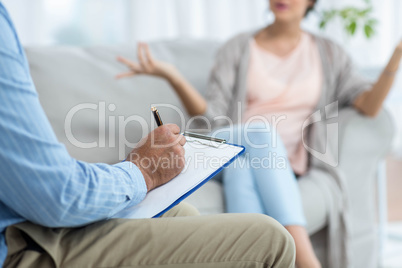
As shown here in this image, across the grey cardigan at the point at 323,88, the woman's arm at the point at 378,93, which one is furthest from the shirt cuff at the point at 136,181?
the woman's arm at the point at 378,93

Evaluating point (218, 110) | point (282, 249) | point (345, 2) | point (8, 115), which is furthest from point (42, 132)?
point (345, 2)

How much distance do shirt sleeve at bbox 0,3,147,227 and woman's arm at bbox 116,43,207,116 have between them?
0.83m

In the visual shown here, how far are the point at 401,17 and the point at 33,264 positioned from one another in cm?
250

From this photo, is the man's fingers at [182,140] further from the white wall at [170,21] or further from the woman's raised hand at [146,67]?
the white wall at [170,21]

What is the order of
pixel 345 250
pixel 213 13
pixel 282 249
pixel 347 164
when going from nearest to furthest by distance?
1. pixel 282 249
2. pixel 345 250
3. pixel 347 164
4. pixel 213 13

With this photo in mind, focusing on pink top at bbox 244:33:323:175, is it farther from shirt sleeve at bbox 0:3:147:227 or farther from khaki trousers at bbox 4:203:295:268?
shirt sleeve at bbox 0:3:147:227

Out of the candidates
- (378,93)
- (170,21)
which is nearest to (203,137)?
(378,93)

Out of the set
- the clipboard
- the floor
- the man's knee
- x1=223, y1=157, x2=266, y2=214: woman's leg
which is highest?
the clipboard

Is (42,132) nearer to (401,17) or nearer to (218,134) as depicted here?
(218,134)

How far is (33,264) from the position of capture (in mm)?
713

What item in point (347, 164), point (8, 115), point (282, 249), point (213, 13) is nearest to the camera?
point (8, 115)

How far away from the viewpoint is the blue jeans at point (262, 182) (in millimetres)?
1192

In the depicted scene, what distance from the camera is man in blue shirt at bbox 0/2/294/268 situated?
64 cm

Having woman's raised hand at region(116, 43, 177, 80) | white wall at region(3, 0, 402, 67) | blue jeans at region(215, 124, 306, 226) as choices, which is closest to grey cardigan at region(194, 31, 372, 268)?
woman's raised hand at region(116, 43, 177, 80)
